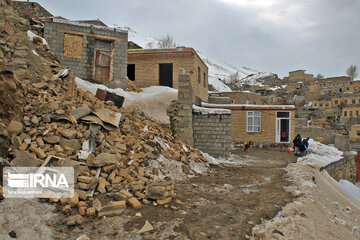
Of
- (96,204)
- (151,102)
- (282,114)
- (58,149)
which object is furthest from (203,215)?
(282,114)

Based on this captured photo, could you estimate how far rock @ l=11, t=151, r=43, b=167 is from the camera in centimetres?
426

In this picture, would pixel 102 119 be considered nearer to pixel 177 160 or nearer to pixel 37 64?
pixel 177 160

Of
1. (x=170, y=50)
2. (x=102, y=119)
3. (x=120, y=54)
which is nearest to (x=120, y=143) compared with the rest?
(x=102, y=119)

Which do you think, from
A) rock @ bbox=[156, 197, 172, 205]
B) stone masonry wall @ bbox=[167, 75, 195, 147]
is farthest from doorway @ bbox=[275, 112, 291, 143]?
rock @ bbox=[156, 197, 172, 205]

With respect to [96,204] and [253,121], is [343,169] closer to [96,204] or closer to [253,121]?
[253,121]

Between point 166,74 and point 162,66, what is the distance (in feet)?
2.13

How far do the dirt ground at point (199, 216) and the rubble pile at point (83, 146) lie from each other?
0.19 m

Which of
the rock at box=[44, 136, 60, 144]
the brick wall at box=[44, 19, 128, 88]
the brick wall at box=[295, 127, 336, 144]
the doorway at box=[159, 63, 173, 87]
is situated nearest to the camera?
the rock at box=[44, 136, 60, 144]

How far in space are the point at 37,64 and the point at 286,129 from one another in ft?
54.7

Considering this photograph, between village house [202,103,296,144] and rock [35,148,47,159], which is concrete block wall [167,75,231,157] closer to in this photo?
village house [202,103,296,144]

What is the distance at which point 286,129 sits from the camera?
1772cm

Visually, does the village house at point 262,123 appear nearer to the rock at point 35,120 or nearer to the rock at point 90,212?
the rock at point 35,120

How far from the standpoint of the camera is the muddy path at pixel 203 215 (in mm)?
3436

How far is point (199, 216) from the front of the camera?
4.12 m
